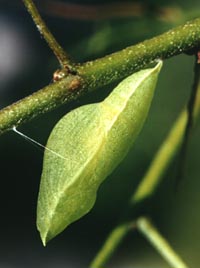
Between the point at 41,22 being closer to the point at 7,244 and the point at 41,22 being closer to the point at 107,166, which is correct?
the point at 107,166

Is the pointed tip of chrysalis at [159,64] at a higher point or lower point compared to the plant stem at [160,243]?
higher

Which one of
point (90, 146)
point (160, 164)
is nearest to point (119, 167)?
point (160, 164)

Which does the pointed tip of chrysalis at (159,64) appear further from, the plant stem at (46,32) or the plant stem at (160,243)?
the plant stem at (160,243)

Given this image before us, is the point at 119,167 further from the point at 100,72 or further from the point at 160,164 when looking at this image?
the point at 100,72

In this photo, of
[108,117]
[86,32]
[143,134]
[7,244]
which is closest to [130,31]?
[143,134]

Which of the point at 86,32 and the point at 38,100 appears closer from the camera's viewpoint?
the point at 38,100

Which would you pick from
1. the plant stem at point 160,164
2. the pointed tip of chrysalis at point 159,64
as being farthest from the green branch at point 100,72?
the plant stem at point 160,164

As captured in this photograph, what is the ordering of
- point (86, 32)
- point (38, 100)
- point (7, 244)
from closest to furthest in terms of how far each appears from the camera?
point (38, 100) < point (86, 32) < point (7, 244)
